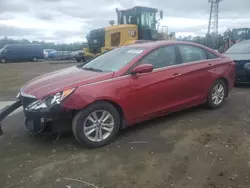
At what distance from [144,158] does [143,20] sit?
46.2 ft

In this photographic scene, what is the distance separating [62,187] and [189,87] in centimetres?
323

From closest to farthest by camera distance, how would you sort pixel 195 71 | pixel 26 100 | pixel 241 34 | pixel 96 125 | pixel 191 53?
pixel 96 125
pixel 26 100
pixel 195 71
pixel 191 53
pixel 241 34

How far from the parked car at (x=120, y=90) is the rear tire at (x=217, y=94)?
0.9 inches

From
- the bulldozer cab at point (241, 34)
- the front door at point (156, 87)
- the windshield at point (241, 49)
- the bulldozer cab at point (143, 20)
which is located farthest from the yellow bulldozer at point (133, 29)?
the front door at point (156, 87)

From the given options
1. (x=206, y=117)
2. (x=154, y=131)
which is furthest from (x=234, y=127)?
Result: (x=154, y=131)

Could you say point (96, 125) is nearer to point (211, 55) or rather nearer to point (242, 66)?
point (211, 55)

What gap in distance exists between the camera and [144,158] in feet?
13.4

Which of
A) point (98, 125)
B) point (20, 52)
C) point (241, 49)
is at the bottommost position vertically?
point (98, 125)

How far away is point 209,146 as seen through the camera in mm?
4398

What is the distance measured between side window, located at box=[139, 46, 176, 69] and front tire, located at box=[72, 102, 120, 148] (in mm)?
1117

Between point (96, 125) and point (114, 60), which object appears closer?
Answer: point (96, 125)

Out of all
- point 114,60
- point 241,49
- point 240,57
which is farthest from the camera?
point 241,49

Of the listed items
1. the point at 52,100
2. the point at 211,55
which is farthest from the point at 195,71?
the point at 52,100

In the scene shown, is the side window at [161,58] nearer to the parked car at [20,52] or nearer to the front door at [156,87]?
the front door at [156,87]
